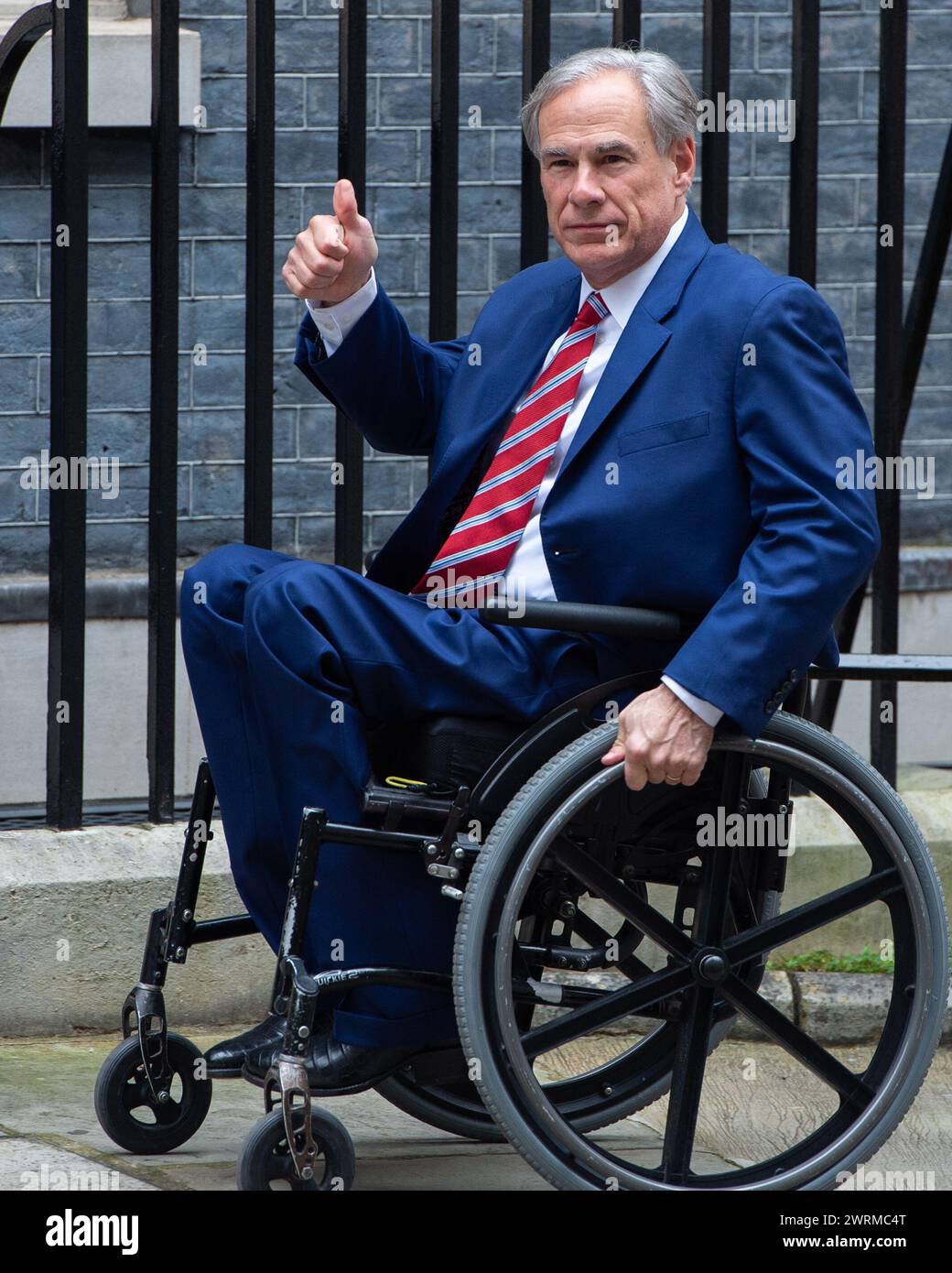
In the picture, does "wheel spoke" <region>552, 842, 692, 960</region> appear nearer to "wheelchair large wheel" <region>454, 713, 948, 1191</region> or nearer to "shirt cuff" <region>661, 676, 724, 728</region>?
"wheelchair large wheel" <region>454, 713, 948, 1191</region>

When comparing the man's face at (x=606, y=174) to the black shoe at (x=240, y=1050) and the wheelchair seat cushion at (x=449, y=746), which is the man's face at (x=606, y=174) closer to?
the wheelchair seat cushion at (x=449, y=746)

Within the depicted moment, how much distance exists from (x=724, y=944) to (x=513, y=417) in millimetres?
798

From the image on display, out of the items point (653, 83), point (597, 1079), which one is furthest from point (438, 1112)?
point (653, 83)

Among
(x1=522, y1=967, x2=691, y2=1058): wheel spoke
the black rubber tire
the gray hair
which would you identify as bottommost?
the black rubber tire

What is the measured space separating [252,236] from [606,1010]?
1.66 metres

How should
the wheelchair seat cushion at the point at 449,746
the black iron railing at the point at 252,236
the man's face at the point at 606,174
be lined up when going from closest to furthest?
the wheelchair seat cushion at the point at 449,746
the man's face at the point at 606,174
the black iron railing at the point at 252,236

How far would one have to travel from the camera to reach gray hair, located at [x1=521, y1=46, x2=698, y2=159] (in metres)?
2.65

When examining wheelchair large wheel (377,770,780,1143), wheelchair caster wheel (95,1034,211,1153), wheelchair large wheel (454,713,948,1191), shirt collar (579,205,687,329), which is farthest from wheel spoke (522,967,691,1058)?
shirt collar (579,205,687,329)

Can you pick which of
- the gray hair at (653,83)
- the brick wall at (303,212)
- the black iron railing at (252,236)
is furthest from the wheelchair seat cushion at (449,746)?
the brick wall at (303,212)

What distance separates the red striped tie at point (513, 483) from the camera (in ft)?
8.86

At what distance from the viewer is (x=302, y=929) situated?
96.9 inches

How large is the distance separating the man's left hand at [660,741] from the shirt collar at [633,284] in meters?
0.60

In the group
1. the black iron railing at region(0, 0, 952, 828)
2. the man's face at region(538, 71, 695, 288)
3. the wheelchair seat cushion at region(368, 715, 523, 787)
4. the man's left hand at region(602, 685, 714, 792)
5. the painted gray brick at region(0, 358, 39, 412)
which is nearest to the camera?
the man's left hand at region(602, 685, 714, 792)

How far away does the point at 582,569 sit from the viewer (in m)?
2.60
